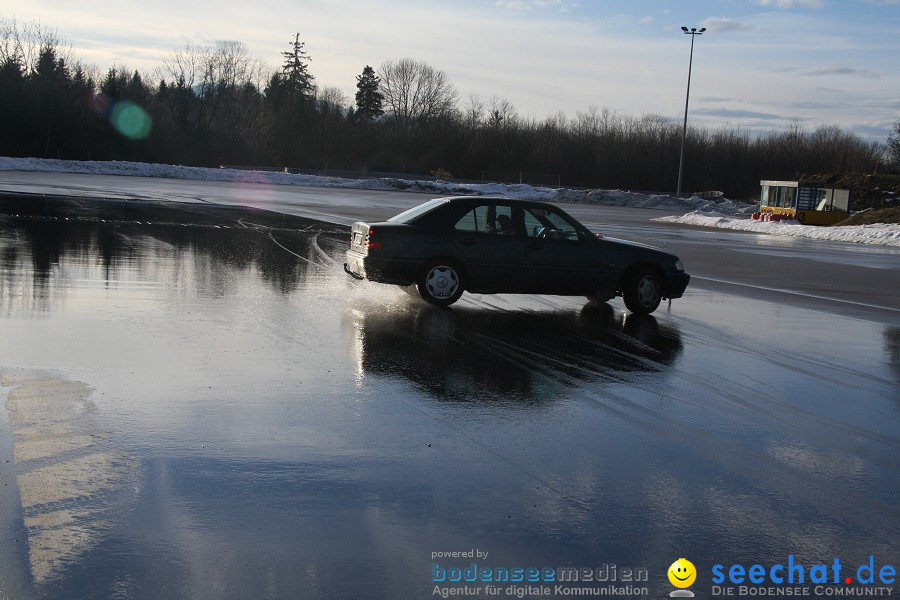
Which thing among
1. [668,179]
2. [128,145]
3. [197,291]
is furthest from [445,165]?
[197,291]

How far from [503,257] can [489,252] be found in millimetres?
196

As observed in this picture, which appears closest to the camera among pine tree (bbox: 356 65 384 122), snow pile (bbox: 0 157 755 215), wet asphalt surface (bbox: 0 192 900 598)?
wet asphalt surface (bbox: 0 192 900 598)

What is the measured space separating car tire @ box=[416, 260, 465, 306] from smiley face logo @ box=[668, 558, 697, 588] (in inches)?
318

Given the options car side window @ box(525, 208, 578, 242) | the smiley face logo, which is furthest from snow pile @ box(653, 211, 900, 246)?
the smiley face logo

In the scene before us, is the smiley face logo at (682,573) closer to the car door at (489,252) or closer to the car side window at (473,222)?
the car door at (489,252)

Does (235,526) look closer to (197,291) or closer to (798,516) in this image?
(798,516)

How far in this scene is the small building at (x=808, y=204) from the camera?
4797 centimetres

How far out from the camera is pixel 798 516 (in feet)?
17.1

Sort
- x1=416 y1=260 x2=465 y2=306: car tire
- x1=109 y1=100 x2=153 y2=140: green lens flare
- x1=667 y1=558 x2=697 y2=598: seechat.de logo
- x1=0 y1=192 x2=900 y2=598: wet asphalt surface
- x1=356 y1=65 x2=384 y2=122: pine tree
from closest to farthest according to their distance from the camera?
x1=667 y1=558 x2=697 y2=598: seechat.de logo → x1=0 y1=192 x2=900 y2=598: wet asphalt surface → x1=416 y1=260 x2=465 y2=306: car tire → x1=109 y1=100 x2=153 y2=140: green lens flare → x1=356 y1=65 x2=384 y2=122: pine tree

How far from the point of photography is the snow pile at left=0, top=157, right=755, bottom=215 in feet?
212

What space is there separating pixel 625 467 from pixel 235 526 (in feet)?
8.11

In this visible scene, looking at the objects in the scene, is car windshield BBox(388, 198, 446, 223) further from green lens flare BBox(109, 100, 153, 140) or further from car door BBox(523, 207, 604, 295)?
green lens flare BBox(109, 100, 153, 140)

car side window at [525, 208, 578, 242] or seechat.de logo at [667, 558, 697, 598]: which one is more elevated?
car side window at [525, 208, 578, 242]

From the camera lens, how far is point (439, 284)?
12398mm
